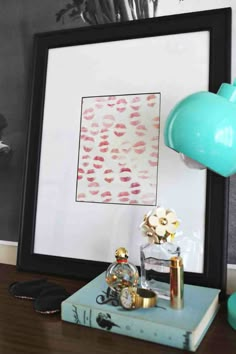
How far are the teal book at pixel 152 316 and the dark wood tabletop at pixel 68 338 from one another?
0.01m

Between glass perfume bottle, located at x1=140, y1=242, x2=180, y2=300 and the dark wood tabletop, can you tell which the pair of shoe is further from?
glass perfume bottle, located at x1=140, y1=242, x2=180, y2=300

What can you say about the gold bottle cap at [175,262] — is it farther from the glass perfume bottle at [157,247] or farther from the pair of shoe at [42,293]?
the pair of shoe at [42,293]

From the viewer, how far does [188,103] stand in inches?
21.1

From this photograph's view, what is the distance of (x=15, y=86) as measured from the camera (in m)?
0.95

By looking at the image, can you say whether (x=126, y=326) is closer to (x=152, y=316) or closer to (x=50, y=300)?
(x=152, y=316)

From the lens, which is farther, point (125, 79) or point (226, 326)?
point (125, 79)

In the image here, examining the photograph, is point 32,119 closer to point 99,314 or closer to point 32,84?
point 32,84

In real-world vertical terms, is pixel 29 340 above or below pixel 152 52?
below

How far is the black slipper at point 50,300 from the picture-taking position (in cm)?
64

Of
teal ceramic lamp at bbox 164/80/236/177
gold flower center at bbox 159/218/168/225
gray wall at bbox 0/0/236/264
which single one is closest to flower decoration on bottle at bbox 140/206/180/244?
gold flower center at bbox 159/218/168/225

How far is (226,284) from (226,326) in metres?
0.14

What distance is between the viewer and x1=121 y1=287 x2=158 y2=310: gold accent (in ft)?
1.91

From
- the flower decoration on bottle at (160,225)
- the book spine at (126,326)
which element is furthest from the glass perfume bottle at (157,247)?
the book spine at (126,326)

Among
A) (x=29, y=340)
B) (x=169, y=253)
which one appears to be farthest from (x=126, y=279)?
(x=29, y=340)
